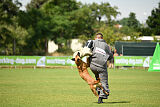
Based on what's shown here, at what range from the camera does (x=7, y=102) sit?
10336 millimetres

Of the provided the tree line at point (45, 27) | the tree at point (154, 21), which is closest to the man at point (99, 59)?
the tree line at point (45, 27)

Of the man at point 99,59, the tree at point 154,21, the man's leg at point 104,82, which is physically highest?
the tree at point 154,21

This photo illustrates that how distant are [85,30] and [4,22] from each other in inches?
1006

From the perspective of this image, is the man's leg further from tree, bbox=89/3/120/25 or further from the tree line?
tree, bbox=89/3/120/25

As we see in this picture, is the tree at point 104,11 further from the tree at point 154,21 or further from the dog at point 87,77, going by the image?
the dog at point 87,77

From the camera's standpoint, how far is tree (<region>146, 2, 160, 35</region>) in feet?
291

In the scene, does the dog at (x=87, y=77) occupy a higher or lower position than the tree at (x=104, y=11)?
lower

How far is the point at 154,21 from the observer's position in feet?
298

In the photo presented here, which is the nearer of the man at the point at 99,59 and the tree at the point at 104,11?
the man at the point at 99,59

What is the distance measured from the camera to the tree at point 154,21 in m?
88.6

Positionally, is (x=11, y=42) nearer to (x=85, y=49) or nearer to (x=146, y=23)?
(x=146, y=23)

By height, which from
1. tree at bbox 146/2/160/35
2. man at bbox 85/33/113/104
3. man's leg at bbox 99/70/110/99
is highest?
tree at bbox 146/2/160/35

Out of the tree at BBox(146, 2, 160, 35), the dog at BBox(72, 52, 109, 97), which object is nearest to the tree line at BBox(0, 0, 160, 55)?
the tree at BBox(146, 2, 160, 35)

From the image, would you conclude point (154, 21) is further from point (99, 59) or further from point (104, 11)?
point (99, 59)
